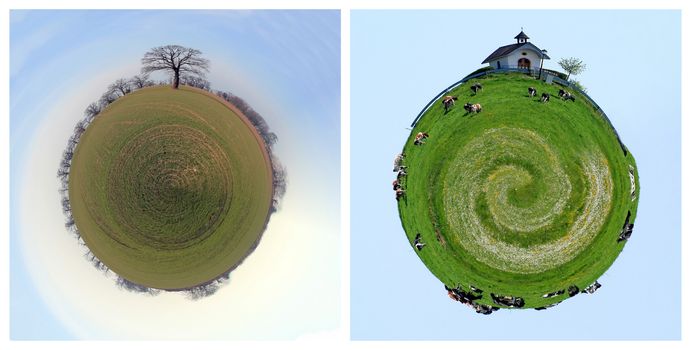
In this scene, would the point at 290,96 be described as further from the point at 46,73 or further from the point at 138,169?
the point at 46,73

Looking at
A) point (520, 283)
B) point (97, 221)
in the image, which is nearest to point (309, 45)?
point (97, 221)

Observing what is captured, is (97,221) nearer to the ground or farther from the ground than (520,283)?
farther from the ground

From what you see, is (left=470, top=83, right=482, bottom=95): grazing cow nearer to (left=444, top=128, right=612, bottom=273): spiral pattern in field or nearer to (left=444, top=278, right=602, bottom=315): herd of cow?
(left=444, top=128, right=612, bottom=273): spiral pattern in field

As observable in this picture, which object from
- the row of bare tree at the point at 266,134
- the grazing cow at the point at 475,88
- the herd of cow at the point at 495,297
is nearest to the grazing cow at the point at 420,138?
the grazing cow at the point at 475,88

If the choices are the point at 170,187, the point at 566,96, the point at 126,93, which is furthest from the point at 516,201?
the point at 126,93

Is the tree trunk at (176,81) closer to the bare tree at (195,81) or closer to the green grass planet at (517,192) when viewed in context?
the bare tree at (195,81)

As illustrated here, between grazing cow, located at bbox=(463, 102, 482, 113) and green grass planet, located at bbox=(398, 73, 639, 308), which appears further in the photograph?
grazing cow, located at bbox=(463, 102, 482, 113)

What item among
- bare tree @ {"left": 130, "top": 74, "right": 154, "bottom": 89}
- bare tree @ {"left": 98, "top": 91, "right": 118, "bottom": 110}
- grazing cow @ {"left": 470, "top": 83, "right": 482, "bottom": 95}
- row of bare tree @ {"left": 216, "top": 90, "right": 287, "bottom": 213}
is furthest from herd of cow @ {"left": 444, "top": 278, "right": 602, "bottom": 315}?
bare tree @ {"left": 98, "top": 91, "right": 118, "bottom": 110}
